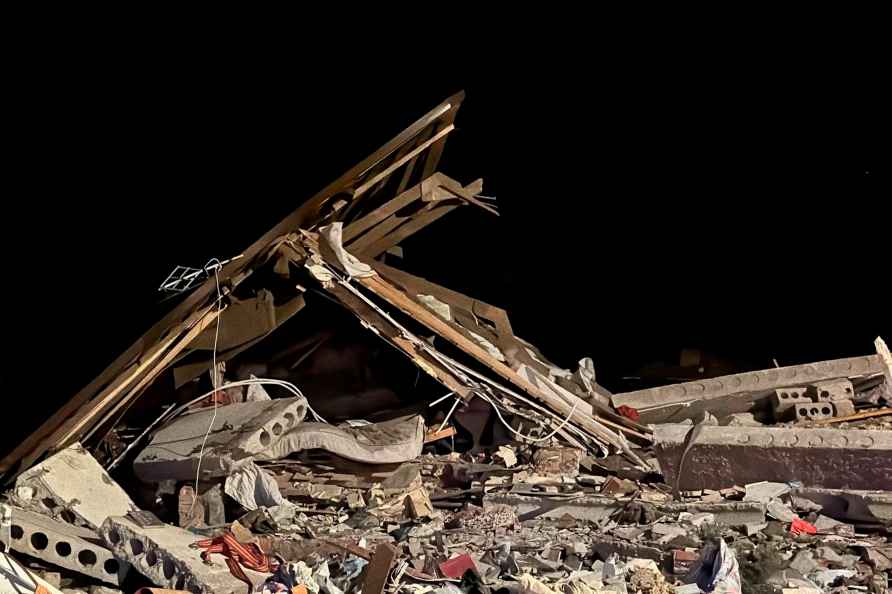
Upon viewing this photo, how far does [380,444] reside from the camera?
19.0ft

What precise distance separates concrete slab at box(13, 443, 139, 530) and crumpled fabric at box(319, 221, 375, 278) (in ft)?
5.86

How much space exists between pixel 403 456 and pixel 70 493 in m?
1.86

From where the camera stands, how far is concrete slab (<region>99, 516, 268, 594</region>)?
438 cm

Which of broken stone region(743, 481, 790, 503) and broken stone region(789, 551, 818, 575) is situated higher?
broken stone region(743, 481, 790, 503)

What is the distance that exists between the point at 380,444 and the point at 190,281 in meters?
1.56

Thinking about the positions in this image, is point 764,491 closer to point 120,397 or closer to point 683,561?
point 683,561

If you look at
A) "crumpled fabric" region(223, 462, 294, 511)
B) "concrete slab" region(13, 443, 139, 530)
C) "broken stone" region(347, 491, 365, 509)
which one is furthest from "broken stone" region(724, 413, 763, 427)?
"concrete slab" region(13, 443, 139, 530)

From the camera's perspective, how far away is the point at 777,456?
5.24 m

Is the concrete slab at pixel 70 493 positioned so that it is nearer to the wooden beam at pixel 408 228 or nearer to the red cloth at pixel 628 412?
the wooden beam at pixel 408 228

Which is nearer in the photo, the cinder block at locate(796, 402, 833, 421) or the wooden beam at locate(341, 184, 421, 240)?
the cinder block at locate(796, 402, 833, 421)

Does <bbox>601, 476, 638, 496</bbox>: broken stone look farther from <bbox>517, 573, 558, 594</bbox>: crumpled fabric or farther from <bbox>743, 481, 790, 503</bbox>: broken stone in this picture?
<bbox>517, 573, 558, 594</bbox>: crumpled fabric

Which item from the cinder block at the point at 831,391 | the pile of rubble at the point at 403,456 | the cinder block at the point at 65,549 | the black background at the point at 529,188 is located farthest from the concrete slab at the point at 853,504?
the black background at the point at 529,188

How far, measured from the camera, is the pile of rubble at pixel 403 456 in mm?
4465

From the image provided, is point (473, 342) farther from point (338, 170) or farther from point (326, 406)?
point (338, 170)
